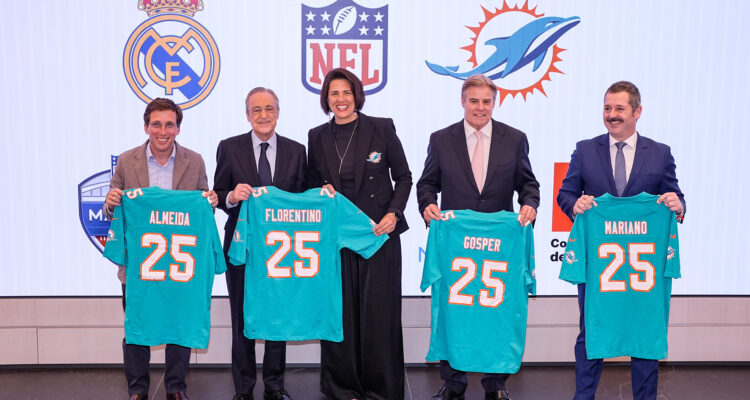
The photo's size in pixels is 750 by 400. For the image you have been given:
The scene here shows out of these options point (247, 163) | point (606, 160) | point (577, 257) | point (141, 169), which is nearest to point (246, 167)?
point (247, 163)

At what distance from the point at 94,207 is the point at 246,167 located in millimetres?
1531

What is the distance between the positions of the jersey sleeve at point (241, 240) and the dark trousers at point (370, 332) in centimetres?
56

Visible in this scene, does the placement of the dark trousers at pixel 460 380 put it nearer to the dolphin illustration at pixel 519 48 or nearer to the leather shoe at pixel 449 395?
the leather shoe at pixel 449 395

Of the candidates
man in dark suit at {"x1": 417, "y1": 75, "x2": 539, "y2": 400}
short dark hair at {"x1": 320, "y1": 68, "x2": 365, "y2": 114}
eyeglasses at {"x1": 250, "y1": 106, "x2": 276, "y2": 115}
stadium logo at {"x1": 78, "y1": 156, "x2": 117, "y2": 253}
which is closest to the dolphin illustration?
man in dark suit at {"x1": 417, "y1": 75, "x2": 539, "y2": 400}

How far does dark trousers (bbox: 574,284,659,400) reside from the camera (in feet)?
10.1

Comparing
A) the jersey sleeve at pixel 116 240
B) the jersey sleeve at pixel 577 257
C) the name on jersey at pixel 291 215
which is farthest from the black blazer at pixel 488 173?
the jersey sleeve at pixel 116 240

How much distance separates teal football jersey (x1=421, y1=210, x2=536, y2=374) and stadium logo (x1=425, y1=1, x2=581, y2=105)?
1.34m

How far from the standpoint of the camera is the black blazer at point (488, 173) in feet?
10.4

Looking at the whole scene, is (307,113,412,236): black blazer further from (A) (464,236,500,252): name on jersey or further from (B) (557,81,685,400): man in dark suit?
(B) (557,81,685,400): man in dark suit

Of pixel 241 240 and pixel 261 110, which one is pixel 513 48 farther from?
pixel 241 240

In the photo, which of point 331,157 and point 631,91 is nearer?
point 631,91

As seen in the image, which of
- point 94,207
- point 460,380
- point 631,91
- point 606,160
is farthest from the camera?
point 94,207

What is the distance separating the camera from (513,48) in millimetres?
3945

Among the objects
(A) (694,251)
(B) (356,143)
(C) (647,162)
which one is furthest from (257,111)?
(A) (694,251)
